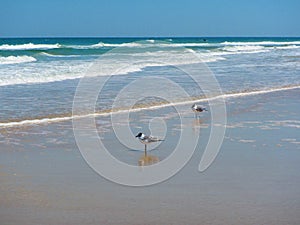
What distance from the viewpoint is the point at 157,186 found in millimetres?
6238

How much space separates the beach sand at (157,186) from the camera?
17.1 ft

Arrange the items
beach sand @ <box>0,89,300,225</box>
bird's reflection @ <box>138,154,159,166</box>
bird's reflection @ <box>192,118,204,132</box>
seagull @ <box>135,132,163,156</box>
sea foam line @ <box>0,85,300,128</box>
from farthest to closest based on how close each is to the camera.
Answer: sea foam line @ <box>0,85,300,128</box>
bird's reflection @ <box>192,118,204,132</box>
seagull @ <box>135,132,163,156</box>
bird's reflection @ <box>138,154,159,166</box>
beach sand @ <box>0,89,300,225</box>

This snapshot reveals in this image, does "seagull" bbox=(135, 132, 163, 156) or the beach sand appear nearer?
the beach sand

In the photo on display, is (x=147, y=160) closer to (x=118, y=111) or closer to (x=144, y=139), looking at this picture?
(x=144, y=139)

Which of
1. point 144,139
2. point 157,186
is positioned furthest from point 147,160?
point 157,186

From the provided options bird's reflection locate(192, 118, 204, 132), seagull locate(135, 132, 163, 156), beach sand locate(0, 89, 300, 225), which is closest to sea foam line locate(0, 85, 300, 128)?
beach sand locate(0, 89, 300, 225)

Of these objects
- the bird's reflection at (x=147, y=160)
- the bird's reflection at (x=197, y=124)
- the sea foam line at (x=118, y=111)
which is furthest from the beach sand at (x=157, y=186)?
the sea foam line at (x=118, y=111)

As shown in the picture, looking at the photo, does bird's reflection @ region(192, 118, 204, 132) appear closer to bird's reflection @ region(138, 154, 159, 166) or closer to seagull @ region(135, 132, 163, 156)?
seagull @ region(135, 132, 163, 156)

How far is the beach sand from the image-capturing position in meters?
5.21

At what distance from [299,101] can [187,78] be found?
6.99 meters

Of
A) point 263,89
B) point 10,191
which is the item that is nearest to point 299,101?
point 263,89

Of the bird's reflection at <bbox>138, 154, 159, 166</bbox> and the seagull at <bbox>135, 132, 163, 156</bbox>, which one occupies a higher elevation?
the seagull at <bbox>135, 132, 163, 156</bbox>

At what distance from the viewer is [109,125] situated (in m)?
10.3

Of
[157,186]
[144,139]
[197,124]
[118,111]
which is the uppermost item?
[118,111]
